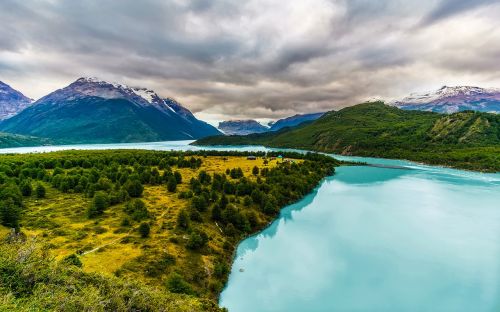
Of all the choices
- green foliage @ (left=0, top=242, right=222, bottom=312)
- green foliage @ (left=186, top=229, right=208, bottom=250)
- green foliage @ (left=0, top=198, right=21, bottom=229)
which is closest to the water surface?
green foliage @ (left=186, top=229, right=208, bottom=250)

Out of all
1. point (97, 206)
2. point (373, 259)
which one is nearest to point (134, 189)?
point (97, 206)

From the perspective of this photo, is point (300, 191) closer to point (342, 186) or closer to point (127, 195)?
point (342, 186)

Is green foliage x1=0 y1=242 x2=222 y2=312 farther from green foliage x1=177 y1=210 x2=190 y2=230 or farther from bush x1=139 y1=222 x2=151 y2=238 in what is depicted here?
green foliage x1=177 y1=210 x2=190 y2=230

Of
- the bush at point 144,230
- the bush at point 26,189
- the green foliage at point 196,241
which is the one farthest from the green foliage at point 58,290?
the bush at point 26,189

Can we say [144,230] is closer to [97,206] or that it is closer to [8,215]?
[97,206]

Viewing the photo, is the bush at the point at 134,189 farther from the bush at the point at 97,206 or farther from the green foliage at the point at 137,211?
the bush at the point at 97,206

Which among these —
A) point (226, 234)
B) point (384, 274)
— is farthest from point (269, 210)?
point (384, 274)
